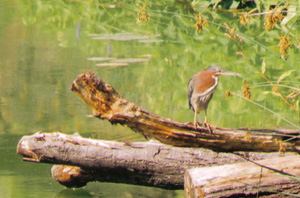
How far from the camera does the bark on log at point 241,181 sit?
2385 millimetres

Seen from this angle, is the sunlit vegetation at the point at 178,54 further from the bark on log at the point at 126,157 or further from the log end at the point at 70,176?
the log end at the point at 70,176

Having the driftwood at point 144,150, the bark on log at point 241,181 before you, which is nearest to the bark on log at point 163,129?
the driftwood at point 144,150

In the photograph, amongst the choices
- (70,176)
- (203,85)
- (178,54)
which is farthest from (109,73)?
(203,85)

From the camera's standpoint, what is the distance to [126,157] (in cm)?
274

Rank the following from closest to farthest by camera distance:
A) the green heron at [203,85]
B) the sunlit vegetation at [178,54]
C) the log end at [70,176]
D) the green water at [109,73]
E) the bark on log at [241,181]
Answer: the bark on log at [241,181] < the green heron at [203,85] < the log end at [70,176] < the green water at [109,73] < the sunlit vegetation at [178,54]

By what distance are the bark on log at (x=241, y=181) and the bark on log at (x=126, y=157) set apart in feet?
0.85

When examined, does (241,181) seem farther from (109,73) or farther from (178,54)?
(178,54)

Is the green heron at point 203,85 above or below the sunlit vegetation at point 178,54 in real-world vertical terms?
above

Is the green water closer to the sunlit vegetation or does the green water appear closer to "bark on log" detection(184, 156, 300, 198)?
the sunlit vegetation

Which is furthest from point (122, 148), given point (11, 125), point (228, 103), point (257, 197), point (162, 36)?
point (162, 36)

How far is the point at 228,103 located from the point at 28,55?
2.53 m

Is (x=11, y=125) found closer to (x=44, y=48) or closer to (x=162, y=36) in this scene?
(x=44, y=48)

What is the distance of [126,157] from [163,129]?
0.30 m

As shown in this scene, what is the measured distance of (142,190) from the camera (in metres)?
2.93
